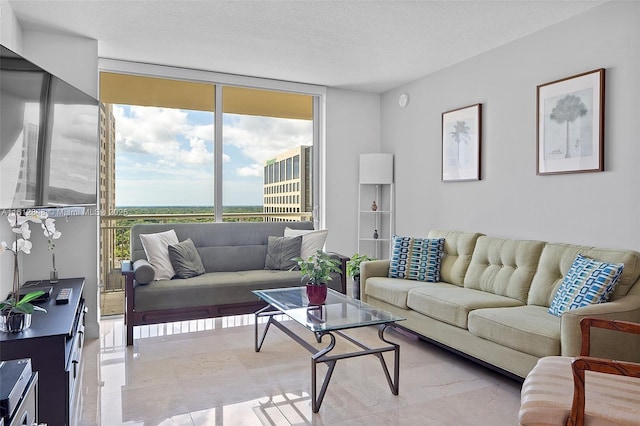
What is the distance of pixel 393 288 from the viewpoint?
12.5 ft

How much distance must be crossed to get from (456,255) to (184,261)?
2.50 m

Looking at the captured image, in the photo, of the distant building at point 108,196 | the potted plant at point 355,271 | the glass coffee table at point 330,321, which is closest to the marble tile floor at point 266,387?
the glass coffee table at point 330,321

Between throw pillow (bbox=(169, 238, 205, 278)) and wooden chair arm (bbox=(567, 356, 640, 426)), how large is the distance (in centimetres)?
323

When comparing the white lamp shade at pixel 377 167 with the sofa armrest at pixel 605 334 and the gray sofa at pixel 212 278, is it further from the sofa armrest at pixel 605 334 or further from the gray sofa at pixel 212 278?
the sofa armrest at pixel 605 334

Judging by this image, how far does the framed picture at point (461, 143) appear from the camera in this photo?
428 cm

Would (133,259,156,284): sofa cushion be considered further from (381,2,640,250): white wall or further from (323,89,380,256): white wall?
(381,2,640,250): white wall

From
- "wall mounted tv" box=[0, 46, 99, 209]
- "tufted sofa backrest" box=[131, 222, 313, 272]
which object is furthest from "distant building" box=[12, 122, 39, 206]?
"tufted sofa backrest" box=[131, 222, 313, 272]

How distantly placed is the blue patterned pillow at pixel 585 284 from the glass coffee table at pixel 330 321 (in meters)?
1.03

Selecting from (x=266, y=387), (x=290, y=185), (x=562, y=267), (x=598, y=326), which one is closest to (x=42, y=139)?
(x=266, y=387)

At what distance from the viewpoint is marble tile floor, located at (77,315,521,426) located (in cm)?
244

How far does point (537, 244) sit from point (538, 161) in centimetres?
71

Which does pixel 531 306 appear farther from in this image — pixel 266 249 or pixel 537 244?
pixel 266 249

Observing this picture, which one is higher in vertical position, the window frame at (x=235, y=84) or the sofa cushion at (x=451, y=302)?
the window frame at (x=235, y=84)

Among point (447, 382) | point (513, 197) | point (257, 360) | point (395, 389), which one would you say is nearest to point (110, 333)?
point (257, 360)
